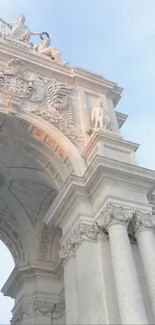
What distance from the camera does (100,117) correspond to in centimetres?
Result: 1397

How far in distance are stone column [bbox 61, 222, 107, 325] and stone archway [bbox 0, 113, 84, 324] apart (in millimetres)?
1957

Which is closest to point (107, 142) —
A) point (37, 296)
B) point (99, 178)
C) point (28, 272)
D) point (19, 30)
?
point (99, 178)

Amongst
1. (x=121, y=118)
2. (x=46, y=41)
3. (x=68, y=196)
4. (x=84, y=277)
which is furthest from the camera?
(x=46, y=41)

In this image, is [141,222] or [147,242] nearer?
[147,242]

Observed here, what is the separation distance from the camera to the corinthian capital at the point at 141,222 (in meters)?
11.0

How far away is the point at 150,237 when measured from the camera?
35.8ft

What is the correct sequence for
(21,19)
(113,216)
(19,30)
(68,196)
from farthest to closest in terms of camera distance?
(21,19)
(19,30)
(68,196)
(113,216)

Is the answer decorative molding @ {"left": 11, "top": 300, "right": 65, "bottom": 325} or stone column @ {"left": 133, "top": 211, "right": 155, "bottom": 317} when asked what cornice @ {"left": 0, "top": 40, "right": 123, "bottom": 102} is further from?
decorative molding @ {"left": 11, "top": 300, "right": 65, "bottom": 325}

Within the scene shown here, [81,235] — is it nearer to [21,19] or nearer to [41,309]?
[41,309]

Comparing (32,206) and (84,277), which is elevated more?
(32,206)

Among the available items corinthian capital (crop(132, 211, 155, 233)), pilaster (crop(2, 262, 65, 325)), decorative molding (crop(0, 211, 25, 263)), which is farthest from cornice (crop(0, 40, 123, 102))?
pilaster (crop(2, 262, 65, 325))

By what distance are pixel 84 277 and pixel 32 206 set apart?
5.95 metres

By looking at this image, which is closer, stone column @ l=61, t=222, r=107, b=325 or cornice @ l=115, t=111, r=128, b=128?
stone column @ l=61, t=222, r=107, b=325

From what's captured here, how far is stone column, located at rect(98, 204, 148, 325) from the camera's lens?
9.15 metres
